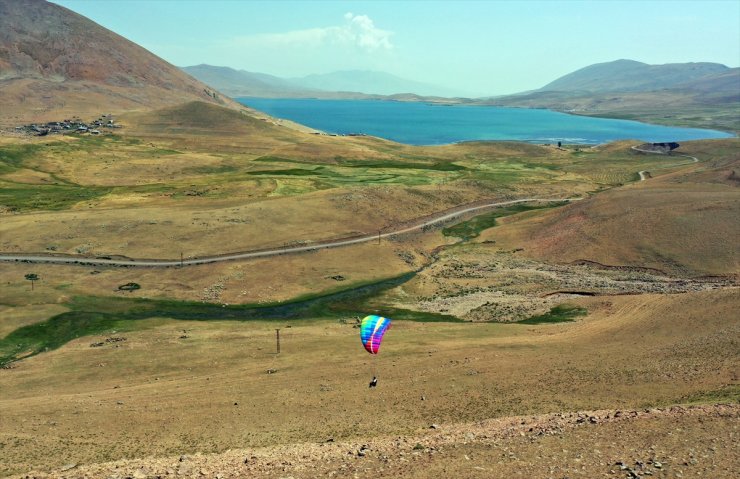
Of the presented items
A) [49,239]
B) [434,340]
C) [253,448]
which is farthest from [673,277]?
[49,239]

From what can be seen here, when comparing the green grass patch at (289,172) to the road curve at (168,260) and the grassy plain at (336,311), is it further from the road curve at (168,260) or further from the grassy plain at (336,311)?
the road curve at (168,260)

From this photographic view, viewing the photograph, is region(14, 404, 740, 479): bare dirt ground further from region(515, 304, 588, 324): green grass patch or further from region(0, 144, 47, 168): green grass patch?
region(0, 144, 47, 168): green grass patch

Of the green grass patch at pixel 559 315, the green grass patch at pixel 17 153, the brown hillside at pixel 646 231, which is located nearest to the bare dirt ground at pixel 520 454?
the green grass patch at pixel 559 315

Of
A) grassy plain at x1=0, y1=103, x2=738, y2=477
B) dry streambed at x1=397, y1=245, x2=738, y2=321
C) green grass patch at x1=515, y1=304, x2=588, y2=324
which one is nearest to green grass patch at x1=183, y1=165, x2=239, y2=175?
grassy plain at x1=0, y1=103, x2=738, y2=477

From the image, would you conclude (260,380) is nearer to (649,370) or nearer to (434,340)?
(434,340)

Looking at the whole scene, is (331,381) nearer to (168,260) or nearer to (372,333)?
(372,333)

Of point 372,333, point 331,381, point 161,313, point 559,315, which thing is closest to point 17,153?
point 161,313

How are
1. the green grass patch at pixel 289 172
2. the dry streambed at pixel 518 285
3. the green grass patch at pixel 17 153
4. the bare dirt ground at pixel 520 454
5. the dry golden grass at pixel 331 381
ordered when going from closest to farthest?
1. the bare dirt ground at pixel 520 454
2. the dry golden grass at pixel 331 381
3. the dry streambed at pixel 518 285
4. the green grass patch at pixel 17 153
5. the green grass patch at pixel 289 172
